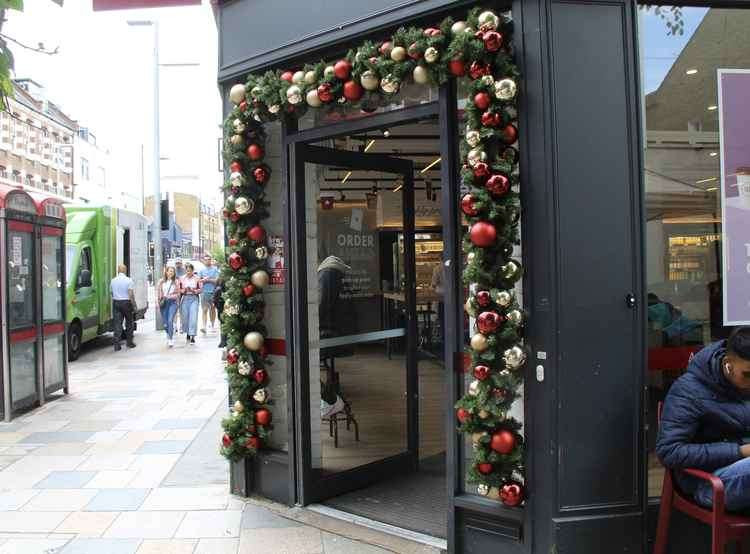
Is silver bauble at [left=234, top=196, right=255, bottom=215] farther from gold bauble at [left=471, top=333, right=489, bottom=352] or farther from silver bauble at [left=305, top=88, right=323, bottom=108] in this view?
gold bauble at [left=471, top=333, right=489, bottom=352]

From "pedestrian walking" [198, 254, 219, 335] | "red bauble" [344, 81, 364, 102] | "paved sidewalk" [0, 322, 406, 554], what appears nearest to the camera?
"red bauble" [344, 81, 364, 102]

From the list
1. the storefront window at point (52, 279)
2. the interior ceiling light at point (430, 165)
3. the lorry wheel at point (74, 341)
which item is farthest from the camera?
the lorry wheel at point (74, 341)

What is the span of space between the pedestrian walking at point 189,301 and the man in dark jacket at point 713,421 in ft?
38.9

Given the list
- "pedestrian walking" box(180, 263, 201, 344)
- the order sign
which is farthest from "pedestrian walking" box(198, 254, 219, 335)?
the order sign

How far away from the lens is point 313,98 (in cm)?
414

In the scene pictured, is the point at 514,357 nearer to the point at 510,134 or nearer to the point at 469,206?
the point at 469,206

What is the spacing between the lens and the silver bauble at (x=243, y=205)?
461 centimetres

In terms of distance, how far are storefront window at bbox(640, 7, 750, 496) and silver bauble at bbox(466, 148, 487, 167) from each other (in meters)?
1.03

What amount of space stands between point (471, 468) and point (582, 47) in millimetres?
2263

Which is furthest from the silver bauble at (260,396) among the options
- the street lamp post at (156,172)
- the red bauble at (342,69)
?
the street lamp post at (156,172)

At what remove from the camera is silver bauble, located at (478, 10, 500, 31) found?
3.40m

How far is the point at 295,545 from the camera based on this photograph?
405 centimetres

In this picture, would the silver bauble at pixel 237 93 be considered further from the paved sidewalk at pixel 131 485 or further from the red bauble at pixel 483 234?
the paved sidewalk at pixel 131 485

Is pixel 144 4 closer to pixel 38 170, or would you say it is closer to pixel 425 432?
pixel 425 432
